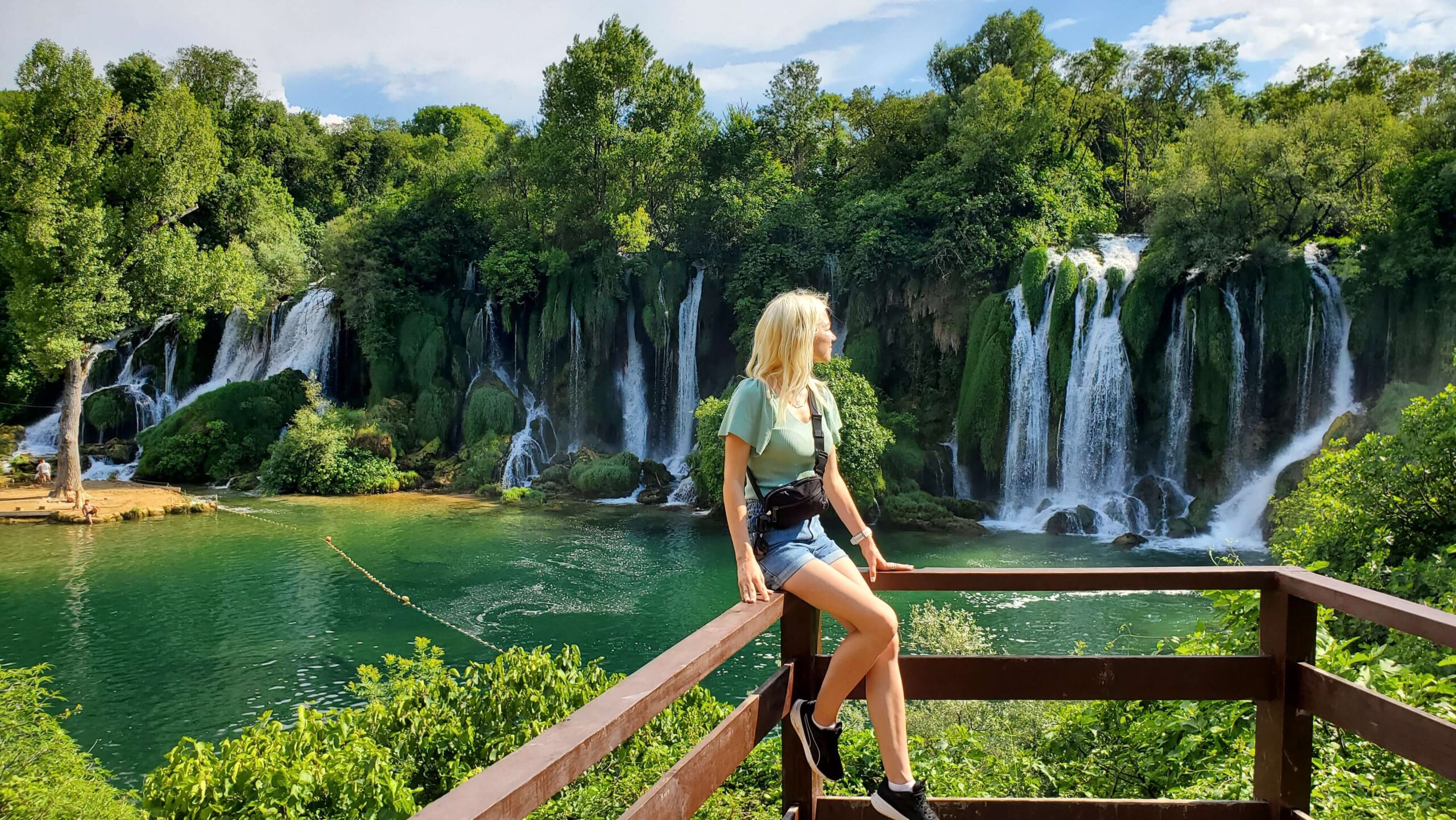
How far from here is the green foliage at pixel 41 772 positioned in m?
5.46

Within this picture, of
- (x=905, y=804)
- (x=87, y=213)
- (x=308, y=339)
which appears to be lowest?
(x=905, y=804)

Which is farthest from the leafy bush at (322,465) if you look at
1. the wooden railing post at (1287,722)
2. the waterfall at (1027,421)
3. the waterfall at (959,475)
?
the wooden railing post at (1287,722)

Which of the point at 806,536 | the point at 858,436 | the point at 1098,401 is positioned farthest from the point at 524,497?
the point at 806,536

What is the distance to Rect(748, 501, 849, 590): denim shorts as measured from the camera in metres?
2.45

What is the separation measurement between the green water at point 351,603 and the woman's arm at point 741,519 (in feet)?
25.1

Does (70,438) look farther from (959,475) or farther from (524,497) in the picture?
(959,475)

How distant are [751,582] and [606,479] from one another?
68.3 feet

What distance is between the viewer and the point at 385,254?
95.9 feet

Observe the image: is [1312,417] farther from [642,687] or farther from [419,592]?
[642,687]

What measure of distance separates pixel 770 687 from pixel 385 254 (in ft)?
97.1

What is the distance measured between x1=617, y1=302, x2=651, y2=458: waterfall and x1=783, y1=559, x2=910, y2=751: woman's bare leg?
927 inches

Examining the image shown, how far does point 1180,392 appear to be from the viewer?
18.5m

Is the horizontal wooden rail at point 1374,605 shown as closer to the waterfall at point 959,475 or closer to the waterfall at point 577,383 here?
the waterfall at point 959,475

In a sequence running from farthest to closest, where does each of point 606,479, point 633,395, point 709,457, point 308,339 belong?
point 308,339 → point 633,395 → point 606,479 → point 709,457
